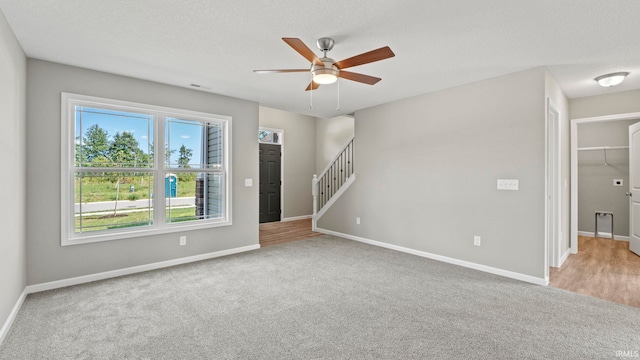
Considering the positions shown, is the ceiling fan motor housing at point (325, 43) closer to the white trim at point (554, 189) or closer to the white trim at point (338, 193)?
the white trim at point (554, 189)

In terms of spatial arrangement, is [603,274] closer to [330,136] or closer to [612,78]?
[612,78]

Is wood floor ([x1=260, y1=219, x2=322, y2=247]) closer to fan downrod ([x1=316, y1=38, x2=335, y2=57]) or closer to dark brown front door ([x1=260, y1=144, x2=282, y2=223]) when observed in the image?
dark brown front door ([x1=260, y1=144, x2=282, y2=223])

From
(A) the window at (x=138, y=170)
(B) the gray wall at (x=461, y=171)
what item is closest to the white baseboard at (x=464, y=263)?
(B) the gray wall at (x=461, y=171)

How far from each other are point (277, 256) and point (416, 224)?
2246 millimetres

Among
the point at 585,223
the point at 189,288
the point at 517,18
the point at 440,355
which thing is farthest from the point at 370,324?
the point at 585,223

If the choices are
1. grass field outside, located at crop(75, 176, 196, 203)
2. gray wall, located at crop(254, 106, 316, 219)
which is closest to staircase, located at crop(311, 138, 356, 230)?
gray wall, located at crop(254, 106, 316, 219)

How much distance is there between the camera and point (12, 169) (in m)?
2.63

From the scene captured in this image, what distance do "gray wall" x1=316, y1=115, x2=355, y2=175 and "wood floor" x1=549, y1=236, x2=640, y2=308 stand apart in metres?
5.19

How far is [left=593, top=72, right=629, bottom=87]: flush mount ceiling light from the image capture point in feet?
11.6

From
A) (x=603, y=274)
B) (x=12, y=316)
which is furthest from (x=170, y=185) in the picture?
(x=603, y=274)

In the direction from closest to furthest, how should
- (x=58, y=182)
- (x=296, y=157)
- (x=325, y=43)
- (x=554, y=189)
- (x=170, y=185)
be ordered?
(x=325, y=43)
(x=58, y=182)
(x=554, y=189)
(x=170, y=185)
(x=296, y=157)

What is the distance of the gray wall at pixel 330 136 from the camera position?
7930 millimetres

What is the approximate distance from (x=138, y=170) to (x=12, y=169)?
1.31m

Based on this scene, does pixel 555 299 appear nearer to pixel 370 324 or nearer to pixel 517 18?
pixel 370 324
